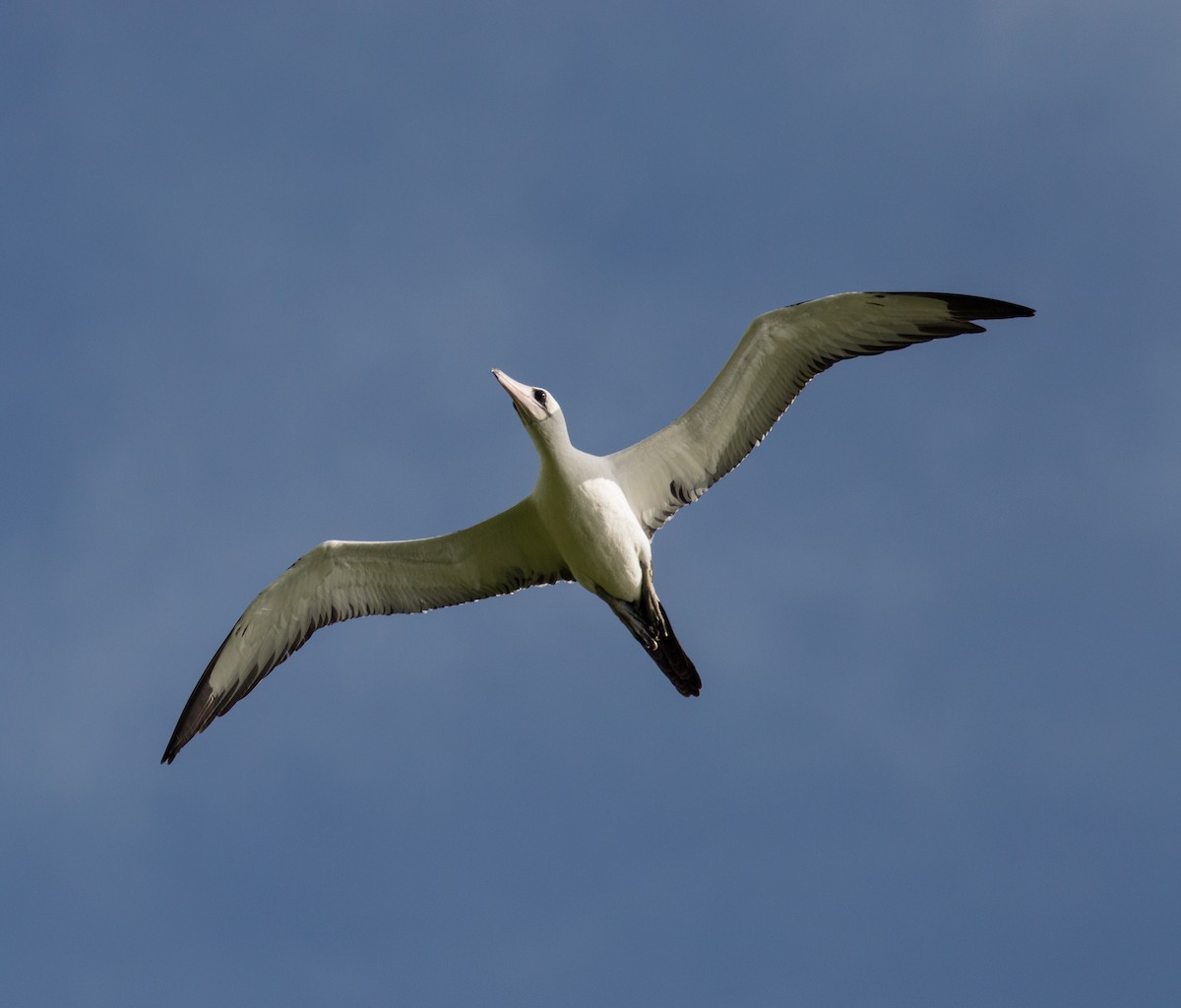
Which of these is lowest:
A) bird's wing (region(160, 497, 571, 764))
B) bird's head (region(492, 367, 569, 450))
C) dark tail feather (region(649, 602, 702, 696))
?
dark tail feather (region(649, 602, 702, 696))

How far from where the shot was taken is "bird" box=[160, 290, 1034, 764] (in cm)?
1642

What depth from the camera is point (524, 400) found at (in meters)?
16.4

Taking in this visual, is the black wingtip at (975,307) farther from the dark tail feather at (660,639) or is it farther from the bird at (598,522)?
the dark tail feather at (660,639)

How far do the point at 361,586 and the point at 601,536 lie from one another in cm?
290

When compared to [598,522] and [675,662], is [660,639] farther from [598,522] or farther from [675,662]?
[598,522]

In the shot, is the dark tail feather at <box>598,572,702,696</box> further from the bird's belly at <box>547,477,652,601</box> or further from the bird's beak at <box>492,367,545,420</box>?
the bird's beak at <box>492,367,545,420</box>

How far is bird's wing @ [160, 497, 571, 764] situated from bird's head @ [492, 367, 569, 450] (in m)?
1.08

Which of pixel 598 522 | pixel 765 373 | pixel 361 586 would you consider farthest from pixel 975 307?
pixel 361 586

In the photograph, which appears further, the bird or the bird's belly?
the bird

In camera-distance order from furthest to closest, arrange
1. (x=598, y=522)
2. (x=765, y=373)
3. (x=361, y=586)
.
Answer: (x=361, y=586), (x=765, y=373), (x=598, y=522)

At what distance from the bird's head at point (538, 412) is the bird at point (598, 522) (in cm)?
1

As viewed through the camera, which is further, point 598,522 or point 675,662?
point 675,662

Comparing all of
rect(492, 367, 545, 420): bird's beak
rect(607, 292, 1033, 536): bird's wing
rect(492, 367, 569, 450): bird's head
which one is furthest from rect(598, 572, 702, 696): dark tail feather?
rect(492, 367, 545, 420): bird's beak

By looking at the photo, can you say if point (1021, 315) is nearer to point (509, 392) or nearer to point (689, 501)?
point (689, 501)
